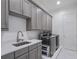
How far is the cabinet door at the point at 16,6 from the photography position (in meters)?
1.62

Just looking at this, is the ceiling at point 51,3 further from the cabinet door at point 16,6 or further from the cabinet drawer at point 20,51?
the cabinet drawer at point 20,51

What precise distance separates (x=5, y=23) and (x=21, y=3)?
0.97m

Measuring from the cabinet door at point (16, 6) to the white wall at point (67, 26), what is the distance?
11.9 ft

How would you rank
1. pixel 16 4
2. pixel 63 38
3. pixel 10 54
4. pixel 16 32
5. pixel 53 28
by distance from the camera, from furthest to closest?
Result: pixel 53 28 → pixel 63 38 → pixel 16 32 → pixel 16 4 → pixel 10 54

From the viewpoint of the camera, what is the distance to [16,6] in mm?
1786

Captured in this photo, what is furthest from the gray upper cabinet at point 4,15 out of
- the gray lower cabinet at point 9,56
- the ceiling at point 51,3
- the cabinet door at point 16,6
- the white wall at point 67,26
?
the white wall at point 67,26

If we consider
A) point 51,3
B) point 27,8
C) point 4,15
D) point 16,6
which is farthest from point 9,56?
point 51,3

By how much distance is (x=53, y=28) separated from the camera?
512 centimetres

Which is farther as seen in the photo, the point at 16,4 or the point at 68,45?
the point at 68,45

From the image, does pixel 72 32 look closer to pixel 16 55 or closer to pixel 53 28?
pixel 53 28

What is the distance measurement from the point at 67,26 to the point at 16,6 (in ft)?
12.8

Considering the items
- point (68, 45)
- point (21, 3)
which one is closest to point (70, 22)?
point (68, 45)

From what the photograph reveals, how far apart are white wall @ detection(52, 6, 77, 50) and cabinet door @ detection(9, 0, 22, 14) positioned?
3620 millimetres

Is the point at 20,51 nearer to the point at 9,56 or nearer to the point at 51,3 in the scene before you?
the point at 9,56
